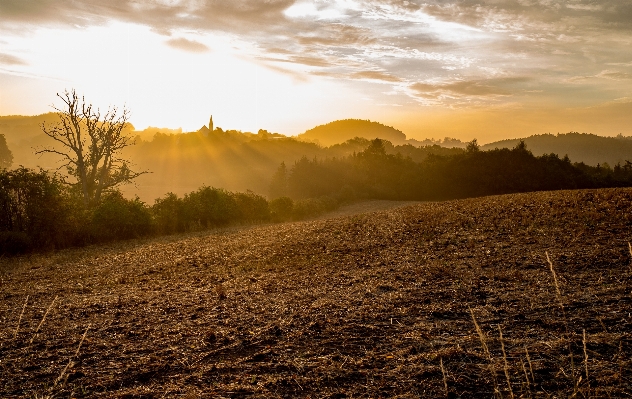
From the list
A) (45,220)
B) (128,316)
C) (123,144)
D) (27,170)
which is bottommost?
(128,316)

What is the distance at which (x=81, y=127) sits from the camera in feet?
89.2

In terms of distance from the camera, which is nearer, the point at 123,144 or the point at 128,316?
the point at 128,316

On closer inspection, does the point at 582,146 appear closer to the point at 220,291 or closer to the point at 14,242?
the point at 220,291

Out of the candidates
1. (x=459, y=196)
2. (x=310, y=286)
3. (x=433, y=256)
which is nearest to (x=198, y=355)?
(x=310, y=286)

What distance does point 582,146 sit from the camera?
79.9m

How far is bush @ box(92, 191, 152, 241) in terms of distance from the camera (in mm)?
20625

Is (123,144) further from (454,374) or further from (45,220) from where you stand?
(454,374)

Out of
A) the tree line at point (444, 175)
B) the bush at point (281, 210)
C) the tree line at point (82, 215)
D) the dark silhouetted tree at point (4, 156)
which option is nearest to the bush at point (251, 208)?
the tree line at point (82, 215)

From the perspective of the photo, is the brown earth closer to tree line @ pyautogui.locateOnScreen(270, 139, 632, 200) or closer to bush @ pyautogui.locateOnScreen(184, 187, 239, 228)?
bush @ pyautogui.locateOnScreen(184, 187, 239, 228)

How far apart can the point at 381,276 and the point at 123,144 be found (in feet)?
78.8

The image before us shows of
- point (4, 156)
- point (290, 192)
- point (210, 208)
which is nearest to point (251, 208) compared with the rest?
point (210, 208)

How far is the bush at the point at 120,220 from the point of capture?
2062 centimetres

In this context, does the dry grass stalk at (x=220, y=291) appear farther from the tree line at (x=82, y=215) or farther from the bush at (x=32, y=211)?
the bush at (x=32, y=211)

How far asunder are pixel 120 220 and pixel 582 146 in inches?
3327
